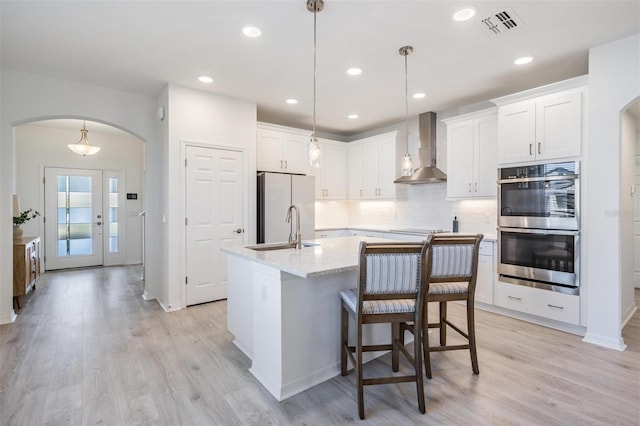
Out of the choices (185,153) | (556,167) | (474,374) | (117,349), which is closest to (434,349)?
(474,374)

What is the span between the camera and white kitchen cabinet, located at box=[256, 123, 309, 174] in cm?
488

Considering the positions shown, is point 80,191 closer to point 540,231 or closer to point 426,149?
point 426,149

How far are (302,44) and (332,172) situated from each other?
3186 millimetres

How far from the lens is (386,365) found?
8.32 ft

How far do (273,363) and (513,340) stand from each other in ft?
7.54

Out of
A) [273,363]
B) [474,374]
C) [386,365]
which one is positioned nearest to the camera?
[273,363]

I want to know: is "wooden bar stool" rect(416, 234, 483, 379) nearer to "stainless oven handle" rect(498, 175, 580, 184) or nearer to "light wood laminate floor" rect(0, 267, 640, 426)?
"light wood laminate floor" rect(0, 267, 640, 426)

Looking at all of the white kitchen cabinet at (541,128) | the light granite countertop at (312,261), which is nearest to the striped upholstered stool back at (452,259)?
the light granite countertop at (312,261)

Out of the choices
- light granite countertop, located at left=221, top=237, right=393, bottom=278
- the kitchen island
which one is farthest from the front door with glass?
the kitchen island

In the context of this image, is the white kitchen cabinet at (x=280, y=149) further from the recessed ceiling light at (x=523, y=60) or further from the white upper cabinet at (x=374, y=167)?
the recessed ceiling light at (x=523, y=60)

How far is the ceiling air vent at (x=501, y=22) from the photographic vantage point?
8.03 ft

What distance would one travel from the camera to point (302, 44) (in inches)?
114

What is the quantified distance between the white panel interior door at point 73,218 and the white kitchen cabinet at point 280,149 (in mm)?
4295

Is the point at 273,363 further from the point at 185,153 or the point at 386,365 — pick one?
the point at 185,153
